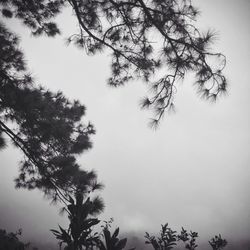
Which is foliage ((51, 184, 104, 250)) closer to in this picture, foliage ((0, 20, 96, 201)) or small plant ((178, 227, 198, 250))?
foliage ((0, 20, 96, 201))

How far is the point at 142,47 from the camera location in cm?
319

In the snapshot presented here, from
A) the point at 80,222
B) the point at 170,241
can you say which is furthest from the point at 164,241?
the point at 80,222

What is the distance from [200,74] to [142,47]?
1085 millimetres

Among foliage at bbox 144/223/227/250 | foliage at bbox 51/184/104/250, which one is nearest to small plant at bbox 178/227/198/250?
foliage at bbox 144/223/227/250

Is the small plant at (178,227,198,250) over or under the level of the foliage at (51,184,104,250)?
over

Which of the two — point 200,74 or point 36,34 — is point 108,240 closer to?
point 200,74

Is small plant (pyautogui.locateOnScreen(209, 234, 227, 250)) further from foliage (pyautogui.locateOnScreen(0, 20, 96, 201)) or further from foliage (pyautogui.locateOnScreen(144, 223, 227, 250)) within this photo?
foliage (pyautogui.locateOnScreen(0, 20, 96, 201))

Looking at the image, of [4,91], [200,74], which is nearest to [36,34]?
[4,91]

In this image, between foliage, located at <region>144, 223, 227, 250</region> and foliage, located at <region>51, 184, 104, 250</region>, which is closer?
foliage, located at <region>51, 184, 104, 250</region>

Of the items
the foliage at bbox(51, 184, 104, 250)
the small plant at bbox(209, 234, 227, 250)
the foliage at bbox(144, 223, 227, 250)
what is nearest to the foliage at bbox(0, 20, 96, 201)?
the foliage at bbox(51, 184, 104, 250)

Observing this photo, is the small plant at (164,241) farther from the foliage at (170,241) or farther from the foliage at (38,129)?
the foliage at (38,129)

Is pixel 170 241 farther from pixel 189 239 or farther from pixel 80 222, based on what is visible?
pixel 80 222

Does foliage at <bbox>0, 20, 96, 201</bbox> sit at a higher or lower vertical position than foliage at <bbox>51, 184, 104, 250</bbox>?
higher

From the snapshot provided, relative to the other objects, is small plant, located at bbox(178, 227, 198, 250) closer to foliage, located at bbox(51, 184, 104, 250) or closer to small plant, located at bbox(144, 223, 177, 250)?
small plant, located at bbox(144, 223, 177, 250)
